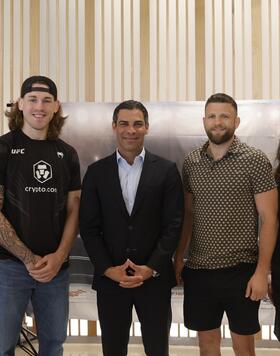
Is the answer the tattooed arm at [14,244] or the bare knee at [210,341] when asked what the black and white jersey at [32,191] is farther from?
the bare knee at [210,341]

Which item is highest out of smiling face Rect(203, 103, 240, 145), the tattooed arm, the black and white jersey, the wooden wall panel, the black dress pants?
the wooden wall panel

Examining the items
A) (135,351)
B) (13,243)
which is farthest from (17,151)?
(135,351)

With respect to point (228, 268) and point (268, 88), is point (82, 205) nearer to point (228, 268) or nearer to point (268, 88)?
point (228, 268)

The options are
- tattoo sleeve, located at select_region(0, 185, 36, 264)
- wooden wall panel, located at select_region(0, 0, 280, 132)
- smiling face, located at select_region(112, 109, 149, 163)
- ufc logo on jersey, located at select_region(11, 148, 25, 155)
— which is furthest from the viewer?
wooden wall panel, located at select_region(0, 0, 280, 132)

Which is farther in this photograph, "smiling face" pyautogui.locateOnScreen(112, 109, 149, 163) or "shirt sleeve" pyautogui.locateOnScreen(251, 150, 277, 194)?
"smiling face" pyautogui.locateOnScreen(112, 109, 149, 163)

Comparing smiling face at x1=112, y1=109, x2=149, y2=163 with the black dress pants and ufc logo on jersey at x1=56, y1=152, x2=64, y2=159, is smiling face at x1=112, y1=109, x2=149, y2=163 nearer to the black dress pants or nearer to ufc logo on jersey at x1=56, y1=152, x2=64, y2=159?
ufc logo on jersey at x1=56, y1=152, x2=64, y2=159

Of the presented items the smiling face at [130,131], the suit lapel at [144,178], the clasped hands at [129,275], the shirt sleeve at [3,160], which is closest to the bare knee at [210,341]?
the clasped hands at [129,275]

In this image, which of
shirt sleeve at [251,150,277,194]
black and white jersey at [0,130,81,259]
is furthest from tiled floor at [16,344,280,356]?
shirt sleeve at [251,150,277,194]

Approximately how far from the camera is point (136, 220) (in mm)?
2510

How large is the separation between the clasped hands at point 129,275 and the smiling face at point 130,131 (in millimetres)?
624

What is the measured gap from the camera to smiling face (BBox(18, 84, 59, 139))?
252 centimetres

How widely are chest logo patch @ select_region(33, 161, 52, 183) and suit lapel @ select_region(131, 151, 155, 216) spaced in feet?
1.63

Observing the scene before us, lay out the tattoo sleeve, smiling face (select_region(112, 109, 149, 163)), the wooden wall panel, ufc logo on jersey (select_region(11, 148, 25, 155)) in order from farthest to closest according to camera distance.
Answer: the wooden wall panel, smiling face (select_region(112, 109, 149, 163)), ufc logo on jersey (select_region(11, 148, 25, 155)), the tattoo sleeve

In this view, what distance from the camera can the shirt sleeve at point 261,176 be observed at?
2424 mm
